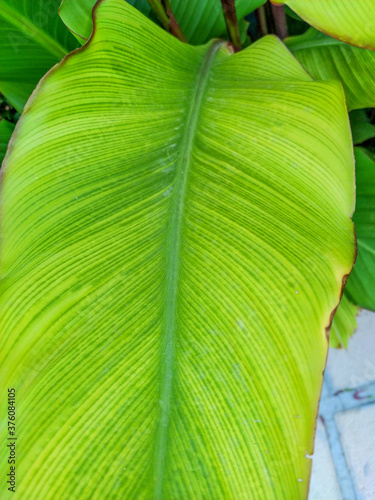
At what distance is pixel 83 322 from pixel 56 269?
0.18 ft

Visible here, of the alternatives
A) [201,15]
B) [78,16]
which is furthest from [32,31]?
[201,15]

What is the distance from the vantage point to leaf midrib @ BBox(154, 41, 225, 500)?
0.33 metres

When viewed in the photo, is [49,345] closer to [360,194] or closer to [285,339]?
[285,339]

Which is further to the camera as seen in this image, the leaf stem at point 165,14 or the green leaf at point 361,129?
the green leaf at point 361,129

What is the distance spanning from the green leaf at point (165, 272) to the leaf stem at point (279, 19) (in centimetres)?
20

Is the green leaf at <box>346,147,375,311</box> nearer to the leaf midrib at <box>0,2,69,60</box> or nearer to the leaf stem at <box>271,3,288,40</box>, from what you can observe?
the leaf stem at <box>271,3,288,40</box>

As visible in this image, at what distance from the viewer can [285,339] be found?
0.35m

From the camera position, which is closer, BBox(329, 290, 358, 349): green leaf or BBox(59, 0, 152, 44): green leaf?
BBox(59, 0, 152, 44): green leaf

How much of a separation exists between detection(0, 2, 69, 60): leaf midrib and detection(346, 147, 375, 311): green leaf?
0.45 meters

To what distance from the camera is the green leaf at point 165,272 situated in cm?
33

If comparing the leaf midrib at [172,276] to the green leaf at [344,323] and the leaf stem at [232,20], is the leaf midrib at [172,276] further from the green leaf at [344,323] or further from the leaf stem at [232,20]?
the green leaf at [344,323]

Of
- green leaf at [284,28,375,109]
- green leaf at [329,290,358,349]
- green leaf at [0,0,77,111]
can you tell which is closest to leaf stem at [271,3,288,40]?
green leaf at [284,28,375,109]

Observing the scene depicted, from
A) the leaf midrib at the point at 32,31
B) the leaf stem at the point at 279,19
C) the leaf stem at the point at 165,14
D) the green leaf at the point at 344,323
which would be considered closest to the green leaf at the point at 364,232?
the green leaf at the point at 344,323

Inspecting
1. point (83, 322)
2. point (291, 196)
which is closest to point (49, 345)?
point (83, 322)
